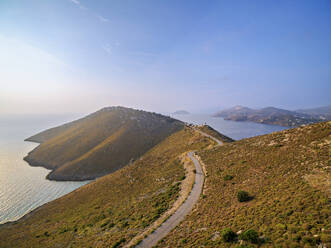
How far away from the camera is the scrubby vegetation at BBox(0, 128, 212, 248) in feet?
65.1

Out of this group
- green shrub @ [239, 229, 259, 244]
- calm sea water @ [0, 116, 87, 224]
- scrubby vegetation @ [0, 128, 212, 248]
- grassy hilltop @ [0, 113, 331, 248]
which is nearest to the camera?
green shrub @ [239, 229, 259, 244]

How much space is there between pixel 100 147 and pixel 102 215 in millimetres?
63851

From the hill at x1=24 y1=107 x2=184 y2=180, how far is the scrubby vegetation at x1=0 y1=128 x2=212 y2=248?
29634mm

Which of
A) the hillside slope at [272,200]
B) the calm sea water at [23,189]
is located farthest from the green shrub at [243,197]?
the calm sea water at [23,189]

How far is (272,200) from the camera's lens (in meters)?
15.8

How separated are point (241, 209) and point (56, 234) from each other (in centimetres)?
2983

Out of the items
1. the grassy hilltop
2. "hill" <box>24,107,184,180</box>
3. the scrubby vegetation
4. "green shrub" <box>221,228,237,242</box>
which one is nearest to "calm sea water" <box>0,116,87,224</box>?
"hill" <box>24,107,184,180</box>

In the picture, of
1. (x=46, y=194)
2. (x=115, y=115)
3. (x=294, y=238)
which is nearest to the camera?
(x=294, y=238)

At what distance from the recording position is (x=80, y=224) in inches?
1025

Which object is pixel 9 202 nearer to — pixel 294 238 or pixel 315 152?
pixel 294 238

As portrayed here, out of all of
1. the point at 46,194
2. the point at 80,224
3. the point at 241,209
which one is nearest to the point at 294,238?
the point at 241,209

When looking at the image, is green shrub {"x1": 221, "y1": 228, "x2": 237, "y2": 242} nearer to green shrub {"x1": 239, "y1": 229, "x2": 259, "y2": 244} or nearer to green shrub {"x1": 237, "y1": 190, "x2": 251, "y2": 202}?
green shrub {"x1": 239, "y1": 229, "x2": 259, "y2": 244}

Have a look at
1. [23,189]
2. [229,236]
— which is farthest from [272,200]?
[23,189]

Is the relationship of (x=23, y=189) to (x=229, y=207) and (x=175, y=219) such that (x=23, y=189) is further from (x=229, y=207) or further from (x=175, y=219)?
(x=229, y=207)
